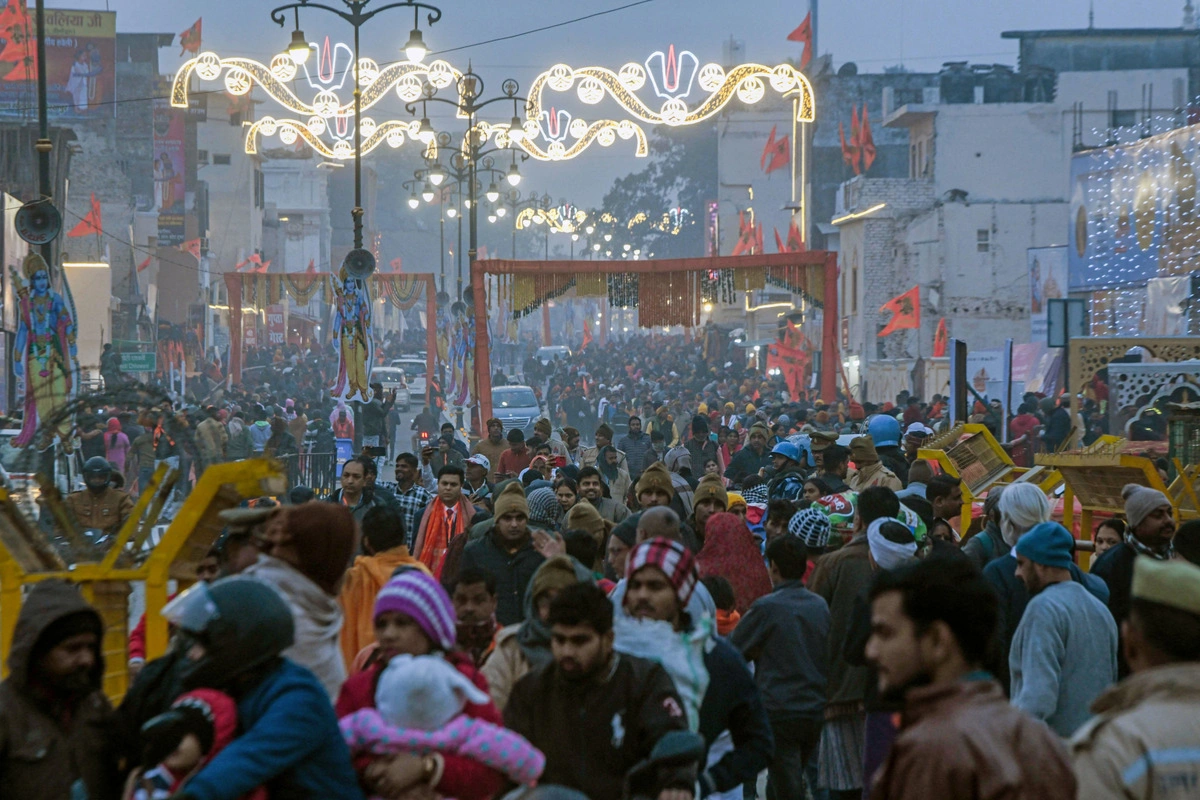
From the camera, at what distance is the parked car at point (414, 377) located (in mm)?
49500

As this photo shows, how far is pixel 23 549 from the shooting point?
5160mm

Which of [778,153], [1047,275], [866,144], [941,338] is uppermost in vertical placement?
[778,153]

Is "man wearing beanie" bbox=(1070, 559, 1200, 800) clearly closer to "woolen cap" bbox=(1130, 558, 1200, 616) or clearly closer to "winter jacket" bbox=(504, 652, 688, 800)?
"woolen cap" bbox=(1130, 558, 1200, 616)

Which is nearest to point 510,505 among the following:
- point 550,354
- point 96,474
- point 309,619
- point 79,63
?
point 96,474

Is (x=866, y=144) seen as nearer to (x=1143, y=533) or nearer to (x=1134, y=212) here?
(x=1134, y=212)

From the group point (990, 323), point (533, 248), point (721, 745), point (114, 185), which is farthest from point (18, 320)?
point (533, 248)

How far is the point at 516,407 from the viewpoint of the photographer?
36156mm

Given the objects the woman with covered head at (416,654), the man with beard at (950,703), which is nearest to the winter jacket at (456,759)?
the woman with covered head at (416,654)

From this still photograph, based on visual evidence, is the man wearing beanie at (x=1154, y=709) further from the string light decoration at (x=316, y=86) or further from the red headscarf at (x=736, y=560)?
the string light decoration at (x=316, y=86)

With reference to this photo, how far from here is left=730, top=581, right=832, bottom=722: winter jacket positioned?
6578mm

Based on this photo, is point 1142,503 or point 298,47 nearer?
point 1142,503

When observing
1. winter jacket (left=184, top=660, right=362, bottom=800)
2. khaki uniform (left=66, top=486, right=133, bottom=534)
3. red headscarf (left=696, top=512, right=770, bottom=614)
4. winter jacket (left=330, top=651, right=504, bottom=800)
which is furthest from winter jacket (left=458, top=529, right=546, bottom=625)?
winter jacket (left=184, top=660, right=362, bottom=800)

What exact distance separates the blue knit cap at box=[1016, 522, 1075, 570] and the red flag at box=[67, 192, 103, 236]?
40.7 meters

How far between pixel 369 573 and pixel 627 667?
2.86 metres
